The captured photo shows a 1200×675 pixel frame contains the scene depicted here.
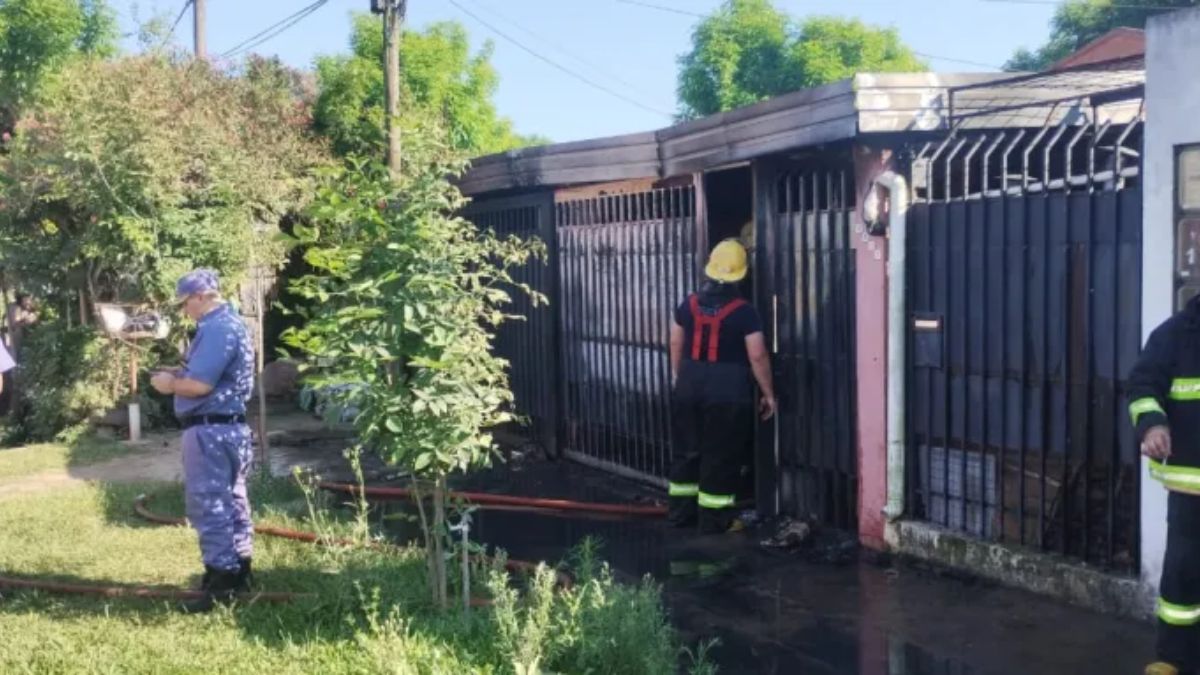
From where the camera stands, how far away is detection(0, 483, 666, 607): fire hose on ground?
6141 mm

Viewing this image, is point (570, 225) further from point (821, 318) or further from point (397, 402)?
point (397, 402)

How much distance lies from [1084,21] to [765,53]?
9000 mm

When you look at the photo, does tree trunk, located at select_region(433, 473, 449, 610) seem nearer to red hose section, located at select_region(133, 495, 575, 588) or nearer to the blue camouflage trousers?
red hose section, located at select_region(133, 495, 575, 588)

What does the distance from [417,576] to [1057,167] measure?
4.24 metres

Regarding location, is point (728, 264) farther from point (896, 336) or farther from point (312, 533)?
point (312, 533)

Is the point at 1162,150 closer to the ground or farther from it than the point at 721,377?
farther from it

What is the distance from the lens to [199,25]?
20500 millimetres

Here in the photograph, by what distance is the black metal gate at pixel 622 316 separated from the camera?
9.04m

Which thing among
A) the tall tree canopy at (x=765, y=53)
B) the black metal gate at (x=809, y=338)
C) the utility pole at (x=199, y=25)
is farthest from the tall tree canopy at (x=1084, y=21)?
the black metal gate at (x=809, y=338)

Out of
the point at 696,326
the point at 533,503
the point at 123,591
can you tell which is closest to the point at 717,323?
the point at 696,326

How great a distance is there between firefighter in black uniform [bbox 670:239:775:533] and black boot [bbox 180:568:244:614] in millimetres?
3072

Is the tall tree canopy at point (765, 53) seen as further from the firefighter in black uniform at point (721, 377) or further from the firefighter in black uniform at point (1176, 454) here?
the firefighter in black uniform at point (1176, 454)

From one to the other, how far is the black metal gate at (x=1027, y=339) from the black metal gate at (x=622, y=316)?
2.39m

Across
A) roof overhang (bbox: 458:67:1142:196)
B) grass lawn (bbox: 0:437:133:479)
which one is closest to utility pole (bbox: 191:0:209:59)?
grass lawn (bbox: 0:437:133:479)
